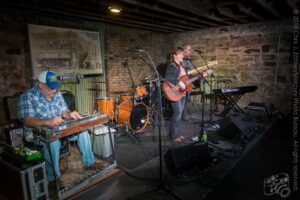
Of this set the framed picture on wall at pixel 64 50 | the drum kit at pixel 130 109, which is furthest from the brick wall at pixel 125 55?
the drum kit at pixel 130 109

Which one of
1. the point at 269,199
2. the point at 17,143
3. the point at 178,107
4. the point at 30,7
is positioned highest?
the point at 30,7

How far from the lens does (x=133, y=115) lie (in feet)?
13.3

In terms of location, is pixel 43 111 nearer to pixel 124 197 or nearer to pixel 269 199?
pixel 124 197

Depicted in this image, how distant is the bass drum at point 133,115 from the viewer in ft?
13.2

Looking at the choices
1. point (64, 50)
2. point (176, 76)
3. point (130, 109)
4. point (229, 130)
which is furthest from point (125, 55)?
point (229, 130)

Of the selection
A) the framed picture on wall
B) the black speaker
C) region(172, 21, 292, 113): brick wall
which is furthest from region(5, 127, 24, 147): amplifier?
region(172, 21, 292, 113): brick wall

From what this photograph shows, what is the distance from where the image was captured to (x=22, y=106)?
2.36 metres

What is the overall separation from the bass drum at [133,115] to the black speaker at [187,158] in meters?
1.44

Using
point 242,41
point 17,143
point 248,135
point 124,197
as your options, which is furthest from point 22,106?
point 242,41

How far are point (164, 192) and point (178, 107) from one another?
63.5 inches

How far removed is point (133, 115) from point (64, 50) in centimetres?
202

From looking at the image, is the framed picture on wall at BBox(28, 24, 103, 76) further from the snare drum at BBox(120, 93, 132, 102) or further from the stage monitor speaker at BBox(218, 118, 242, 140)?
the stage monitor speaker at BBox(218, 118, 242, 140)

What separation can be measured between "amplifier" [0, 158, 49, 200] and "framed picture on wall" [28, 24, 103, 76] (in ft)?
7.50

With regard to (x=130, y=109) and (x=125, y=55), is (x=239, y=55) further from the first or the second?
(x=130, y=109)
